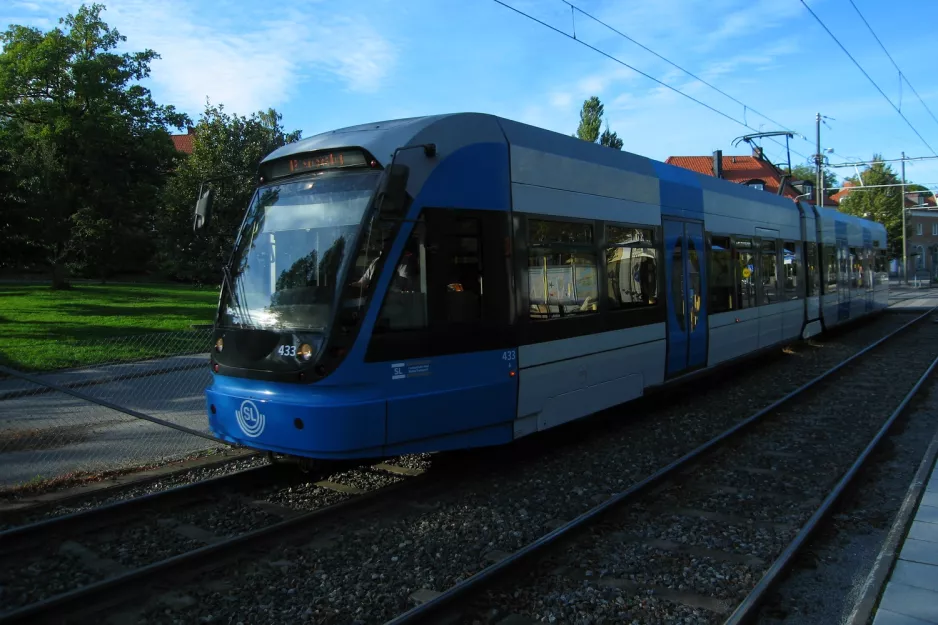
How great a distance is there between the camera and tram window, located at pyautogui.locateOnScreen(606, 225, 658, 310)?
25.6 feet

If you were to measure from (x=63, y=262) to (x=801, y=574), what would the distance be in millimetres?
32497

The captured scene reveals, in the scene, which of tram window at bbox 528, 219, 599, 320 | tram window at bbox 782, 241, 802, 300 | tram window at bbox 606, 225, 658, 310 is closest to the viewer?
tram window at bbox 528, 219, 599, 320

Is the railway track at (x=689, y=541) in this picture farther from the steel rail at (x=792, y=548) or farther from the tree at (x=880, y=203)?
the tree at (x=880, y=203)

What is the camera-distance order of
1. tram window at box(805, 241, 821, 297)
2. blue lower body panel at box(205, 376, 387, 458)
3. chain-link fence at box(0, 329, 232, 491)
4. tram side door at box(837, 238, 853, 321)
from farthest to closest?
tram side door at box(837, 238, 853, 321) < tram window at box(805, 241, 821, 297) < chain-link fence at box(0, 329, 232, 491) < blue lower body panel at box(205, 376, 387, 458)

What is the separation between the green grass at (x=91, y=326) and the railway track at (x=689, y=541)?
8858 millimetres

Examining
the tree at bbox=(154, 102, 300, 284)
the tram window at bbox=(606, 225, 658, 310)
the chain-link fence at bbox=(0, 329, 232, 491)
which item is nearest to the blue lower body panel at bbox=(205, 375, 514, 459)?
the chain-link fence at bbox=(0, 329, 232, 491)

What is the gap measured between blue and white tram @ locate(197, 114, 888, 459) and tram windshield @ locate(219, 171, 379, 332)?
0.02m

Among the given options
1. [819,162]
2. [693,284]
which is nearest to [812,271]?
[693,284]

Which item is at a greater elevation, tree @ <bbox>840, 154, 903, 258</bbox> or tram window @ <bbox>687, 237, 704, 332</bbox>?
tree @ <bbox>840, 154, 903, 258</bbox>

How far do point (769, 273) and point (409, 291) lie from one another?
10.1m

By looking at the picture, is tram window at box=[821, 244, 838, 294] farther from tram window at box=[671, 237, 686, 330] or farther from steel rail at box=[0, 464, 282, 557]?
steel rail at box=[0, 464, 282, 557]

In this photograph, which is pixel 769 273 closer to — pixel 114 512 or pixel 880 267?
pixel 114 512

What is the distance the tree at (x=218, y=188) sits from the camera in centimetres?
1738

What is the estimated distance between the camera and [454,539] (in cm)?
499
